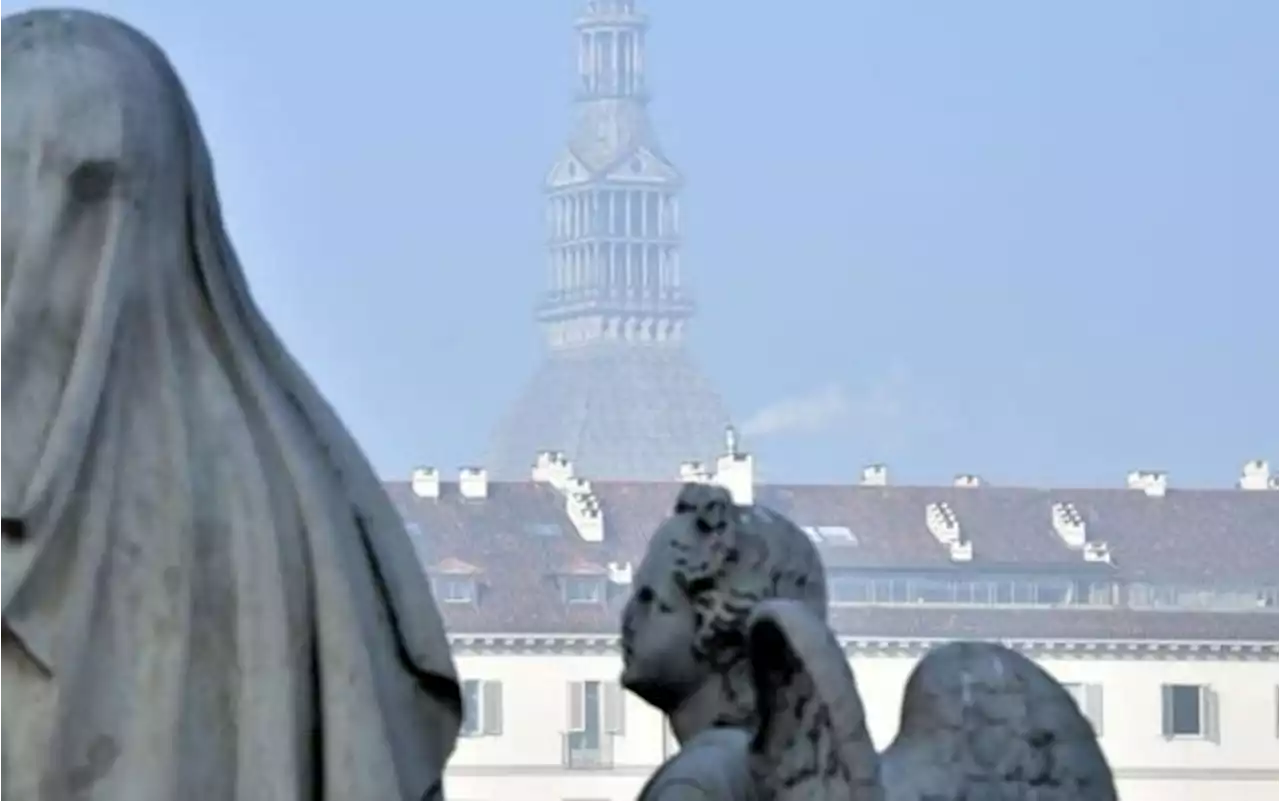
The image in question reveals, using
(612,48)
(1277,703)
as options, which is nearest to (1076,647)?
(1277,703)

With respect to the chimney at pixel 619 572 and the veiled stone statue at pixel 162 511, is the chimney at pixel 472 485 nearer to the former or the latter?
the chimney at pixel 619 572

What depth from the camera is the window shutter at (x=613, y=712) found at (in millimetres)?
67000

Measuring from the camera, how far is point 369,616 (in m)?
4.12

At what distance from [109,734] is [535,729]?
66560 mm

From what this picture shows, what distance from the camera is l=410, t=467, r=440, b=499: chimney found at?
2741 inches

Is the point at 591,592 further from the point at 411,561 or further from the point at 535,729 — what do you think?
the point at 411,561


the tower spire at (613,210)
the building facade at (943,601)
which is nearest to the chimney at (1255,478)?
the building facade at (943,601)

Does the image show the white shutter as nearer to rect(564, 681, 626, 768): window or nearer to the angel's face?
rect(564, 681, 626, 768): window

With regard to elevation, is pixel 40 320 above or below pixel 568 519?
below

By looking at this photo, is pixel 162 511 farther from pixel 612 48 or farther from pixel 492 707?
pixel 612 48

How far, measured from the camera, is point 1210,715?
70.2 meters

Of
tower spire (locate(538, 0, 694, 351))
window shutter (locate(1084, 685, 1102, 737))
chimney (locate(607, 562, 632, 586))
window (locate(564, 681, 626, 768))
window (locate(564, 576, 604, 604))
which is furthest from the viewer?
tower spire (locate(538, 0, 694, 351))

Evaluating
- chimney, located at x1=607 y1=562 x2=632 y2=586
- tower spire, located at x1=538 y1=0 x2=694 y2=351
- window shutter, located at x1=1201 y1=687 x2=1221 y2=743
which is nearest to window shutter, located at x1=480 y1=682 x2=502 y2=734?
chimney, located at x1=607 y1=562 x2=632 y2=586

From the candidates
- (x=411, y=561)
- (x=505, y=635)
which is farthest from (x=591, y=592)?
(x=411, y=561)
